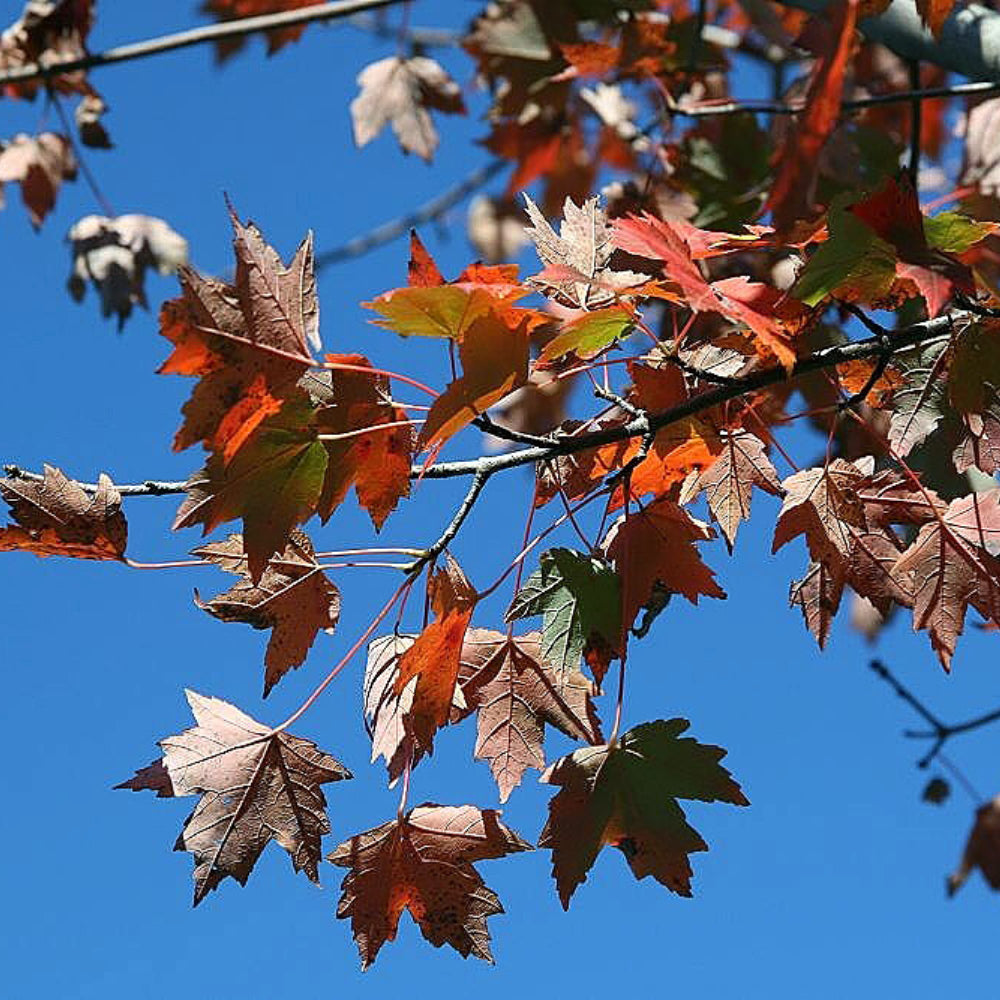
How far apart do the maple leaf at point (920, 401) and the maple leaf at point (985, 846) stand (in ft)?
6.74

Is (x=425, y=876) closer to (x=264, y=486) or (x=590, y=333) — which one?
(x=264, y=486)

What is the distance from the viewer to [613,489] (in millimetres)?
1410

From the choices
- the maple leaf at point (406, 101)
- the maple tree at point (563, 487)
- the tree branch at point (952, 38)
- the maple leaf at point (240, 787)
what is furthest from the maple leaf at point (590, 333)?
the maple leaf at point (406, 101)

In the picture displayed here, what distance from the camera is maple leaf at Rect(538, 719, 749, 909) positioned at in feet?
4.63

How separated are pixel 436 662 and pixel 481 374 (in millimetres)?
293

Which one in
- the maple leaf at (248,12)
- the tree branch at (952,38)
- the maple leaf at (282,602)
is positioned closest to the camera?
the maple leaf at (282,602)

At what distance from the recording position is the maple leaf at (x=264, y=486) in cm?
125

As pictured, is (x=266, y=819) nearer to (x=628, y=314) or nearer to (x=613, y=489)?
(x=613, y=489)

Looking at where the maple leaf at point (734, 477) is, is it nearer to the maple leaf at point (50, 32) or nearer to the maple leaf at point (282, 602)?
the maple leaf at point (282, 602)

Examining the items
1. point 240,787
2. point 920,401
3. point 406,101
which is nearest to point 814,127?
point 920,401

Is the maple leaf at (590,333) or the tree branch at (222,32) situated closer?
the maple leaf at (590,333)

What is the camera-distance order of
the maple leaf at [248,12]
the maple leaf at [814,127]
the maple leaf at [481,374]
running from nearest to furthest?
the maple leaf at [814,127] < the maple leaf at [481,374] < the maple leaf at [248,12]

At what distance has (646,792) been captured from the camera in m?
1.42

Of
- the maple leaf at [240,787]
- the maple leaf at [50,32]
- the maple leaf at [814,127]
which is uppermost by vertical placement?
the maple leaf at [50,32]
